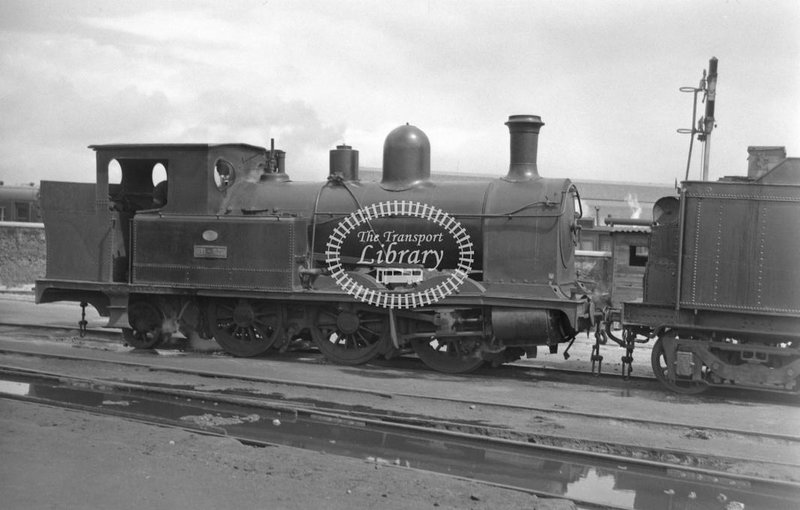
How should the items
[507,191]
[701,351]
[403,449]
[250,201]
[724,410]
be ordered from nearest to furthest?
1. [403,449]
2. [724,410]
3. [701,351]
4. [507,191]
5. [250,201]

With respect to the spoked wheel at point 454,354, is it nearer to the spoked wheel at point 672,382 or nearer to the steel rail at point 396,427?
the spoked wheel at point 672,382

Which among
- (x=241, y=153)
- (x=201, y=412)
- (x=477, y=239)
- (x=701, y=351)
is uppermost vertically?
(x=241, y=153)

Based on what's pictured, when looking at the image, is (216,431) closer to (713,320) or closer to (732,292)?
(713,320)

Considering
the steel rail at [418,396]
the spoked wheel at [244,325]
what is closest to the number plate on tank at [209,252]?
the spoked wheel at [244,325]

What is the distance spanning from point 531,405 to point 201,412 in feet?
11.7

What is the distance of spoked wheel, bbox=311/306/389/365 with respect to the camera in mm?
11633

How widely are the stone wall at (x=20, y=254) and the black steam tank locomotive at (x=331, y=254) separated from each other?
37.8ft

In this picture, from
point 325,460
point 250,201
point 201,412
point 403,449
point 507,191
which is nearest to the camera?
point 325,460

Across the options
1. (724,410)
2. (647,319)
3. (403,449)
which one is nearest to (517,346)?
(647,319)

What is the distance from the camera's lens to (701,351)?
10148 mm

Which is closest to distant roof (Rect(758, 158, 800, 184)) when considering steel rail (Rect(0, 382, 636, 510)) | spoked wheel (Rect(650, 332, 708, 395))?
spoked wheel (Rect(650, 332, 708, 395))

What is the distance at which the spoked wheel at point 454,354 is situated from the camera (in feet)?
37.3

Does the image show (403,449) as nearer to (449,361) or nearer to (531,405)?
(531,405)

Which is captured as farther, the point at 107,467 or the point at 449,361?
the point at 449,361
